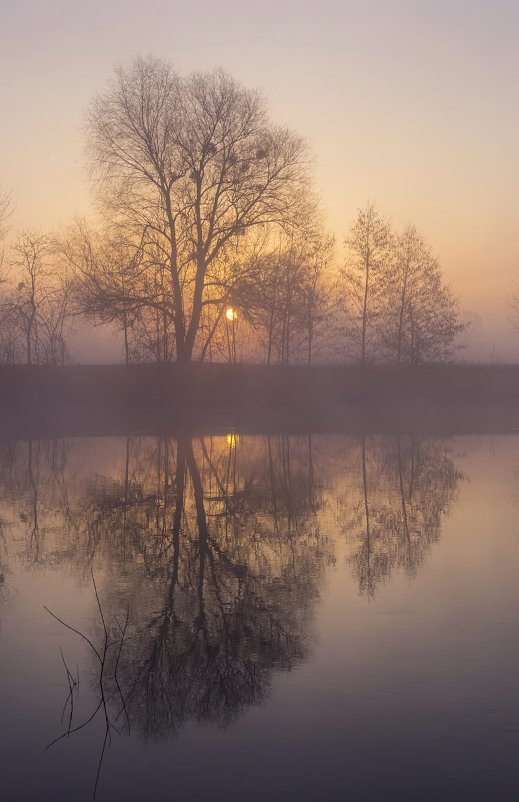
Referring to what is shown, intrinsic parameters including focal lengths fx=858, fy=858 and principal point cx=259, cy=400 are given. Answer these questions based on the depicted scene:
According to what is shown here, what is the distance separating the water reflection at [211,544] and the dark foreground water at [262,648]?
0.10 ft

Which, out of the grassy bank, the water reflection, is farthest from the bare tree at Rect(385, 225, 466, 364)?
the water reflection

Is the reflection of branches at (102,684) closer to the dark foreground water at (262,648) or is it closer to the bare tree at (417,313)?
the dark foreground water at (262,648)

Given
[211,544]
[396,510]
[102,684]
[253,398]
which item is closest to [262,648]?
[102,684]

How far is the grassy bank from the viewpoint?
31750 millimetres

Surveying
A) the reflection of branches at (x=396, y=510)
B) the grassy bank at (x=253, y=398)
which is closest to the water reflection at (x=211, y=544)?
the reflection of branches at (x=396, y=510)

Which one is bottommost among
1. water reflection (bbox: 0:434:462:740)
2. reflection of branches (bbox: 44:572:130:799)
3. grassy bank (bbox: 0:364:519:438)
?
reflection of branches (bbox: 44:572:130:799)

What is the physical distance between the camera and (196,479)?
51.7 ft

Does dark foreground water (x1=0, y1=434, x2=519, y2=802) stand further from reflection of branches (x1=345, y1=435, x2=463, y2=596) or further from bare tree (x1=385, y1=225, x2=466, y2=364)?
bare tree (x1=385, y1=225, x2=466, y2=364)

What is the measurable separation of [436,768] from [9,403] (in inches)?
1370

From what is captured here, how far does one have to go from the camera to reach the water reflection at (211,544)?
583 cm

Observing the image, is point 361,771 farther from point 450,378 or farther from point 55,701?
point 450,378

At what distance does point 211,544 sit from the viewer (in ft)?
32.6

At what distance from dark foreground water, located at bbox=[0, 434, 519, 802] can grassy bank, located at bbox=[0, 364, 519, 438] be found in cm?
1745

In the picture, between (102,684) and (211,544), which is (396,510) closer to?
(211,544)
